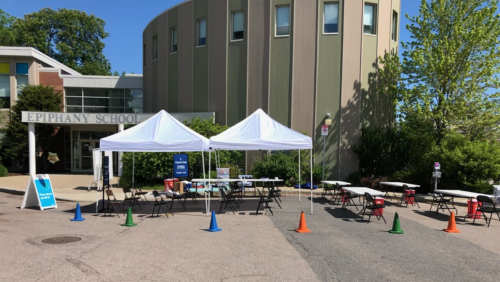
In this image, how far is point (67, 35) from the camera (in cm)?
5169

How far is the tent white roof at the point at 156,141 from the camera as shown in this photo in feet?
35.0

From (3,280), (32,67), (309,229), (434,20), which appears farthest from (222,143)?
(32,67)

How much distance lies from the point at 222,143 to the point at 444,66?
1222 cm

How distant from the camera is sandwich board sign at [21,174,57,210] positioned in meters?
11.9

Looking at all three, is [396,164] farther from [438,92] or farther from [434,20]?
[434,20]

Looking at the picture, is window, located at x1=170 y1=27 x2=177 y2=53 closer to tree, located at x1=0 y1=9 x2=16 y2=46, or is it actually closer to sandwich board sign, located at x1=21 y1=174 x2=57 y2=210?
sandwich board sign, located at x1=21 y1=174 x2=57 y2=210

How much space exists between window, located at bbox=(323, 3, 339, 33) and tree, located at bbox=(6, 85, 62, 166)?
21.2m

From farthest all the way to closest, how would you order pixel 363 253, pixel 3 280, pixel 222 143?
1. pixel 222 143
2. pixel 363 253
3. pixel 3 280

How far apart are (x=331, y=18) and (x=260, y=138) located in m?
11.4

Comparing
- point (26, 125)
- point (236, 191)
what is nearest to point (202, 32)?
point (236, 191)

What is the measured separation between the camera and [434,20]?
57.3ft

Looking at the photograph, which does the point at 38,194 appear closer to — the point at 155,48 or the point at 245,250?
the point at 245,250

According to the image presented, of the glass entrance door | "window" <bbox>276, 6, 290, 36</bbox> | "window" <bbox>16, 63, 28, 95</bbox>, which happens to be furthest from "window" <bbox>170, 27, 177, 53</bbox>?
"window" <bbox>16, 63, 28, 95</bbox>

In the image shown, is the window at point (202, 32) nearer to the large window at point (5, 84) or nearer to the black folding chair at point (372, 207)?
the black folding chair at point (372, 207)
